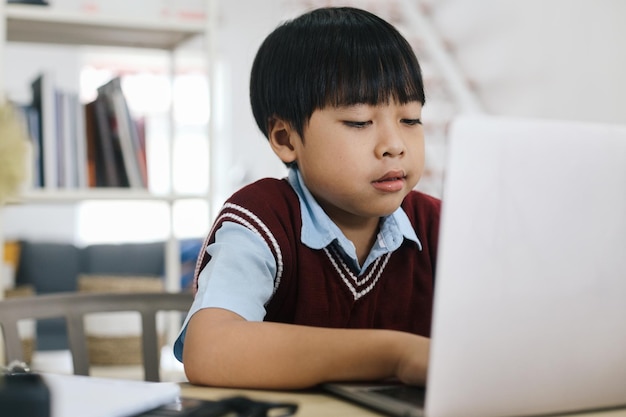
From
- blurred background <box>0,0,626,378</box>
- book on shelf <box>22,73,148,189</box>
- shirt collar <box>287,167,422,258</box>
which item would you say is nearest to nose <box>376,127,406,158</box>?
shirt collar <box>287,167,422,258</box>

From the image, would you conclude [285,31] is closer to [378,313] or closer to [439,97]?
[378,313]

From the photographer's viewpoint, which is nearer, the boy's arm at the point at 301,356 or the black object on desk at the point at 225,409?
the black object on desk at the point at 225,409

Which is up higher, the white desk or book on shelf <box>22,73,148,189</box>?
book on shelf <box>22,73,148,189</box>

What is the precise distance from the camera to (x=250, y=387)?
0.71 meters

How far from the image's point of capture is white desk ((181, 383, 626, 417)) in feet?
2.01

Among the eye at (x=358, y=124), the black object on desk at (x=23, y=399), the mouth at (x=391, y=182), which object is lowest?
the black object on desk at (x=23, y=399)

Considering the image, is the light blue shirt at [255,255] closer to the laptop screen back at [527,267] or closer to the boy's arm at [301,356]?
the boy's arm at [301,356]

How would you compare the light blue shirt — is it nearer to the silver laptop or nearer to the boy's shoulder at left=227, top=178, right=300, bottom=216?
the boy's shoulder at left=227, top=178, right=300, bottom=216

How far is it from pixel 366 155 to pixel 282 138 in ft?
0.59

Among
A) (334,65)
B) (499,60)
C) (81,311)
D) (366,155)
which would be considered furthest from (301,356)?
(499,60)

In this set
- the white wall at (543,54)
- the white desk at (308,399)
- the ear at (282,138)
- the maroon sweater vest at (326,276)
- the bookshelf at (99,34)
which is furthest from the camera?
the white wall at (543,54)

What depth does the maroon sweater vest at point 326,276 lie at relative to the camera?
920 mm

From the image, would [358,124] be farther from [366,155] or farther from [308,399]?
[308,399]

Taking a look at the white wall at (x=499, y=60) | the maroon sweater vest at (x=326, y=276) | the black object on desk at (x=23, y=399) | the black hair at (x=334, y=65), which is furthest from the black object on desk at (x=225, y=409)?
the white wall at (x=499, y=60)
